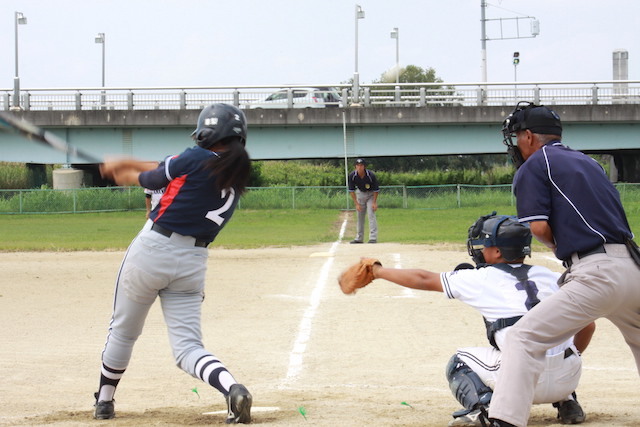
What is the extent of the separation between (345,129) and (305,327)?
24.3 meters

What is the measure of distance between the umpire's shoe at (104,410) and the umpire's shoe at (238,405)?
0.98 meters

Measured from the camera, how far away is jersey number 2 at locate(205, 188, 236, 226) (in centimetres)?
544

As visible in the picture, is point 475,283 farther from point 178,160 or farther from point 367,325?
point 367,325

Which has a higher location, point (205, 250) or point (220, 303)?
point (205, 250)

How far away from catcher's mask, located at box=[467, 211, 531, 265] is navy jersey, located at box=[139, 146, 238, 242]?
5.55ft

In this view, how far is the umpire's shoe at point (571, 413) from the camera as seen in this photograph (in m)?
5.06

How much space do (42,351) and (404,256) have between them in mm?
9108

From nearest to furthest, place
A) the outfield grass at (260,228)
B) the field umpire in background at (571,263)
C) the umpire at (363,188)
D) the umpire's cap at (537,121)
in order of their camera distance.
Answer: the field umpire in background at (571,263) → the umpire's cap at (537,121) → the outfield grass at (260,228) → the umpire at (363,188)

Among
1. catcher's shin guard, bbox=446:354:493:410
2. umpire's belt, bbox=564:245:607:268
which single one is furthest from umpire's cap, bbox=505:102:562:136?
catcher's shin guard, bbox=446:354:493:410

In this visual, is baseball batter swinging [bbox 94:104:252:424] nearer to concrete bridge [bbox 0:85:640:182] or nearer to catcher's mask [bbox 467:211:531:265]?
catcher's mask [bbox 467:211:531:265]

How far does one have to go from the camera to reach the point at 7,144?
32.7 meters

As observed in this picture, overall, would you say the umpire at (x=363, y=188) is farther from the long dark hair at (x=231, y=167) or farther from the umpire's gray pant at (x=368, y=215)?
the long dark hair at (x=231, y=167)

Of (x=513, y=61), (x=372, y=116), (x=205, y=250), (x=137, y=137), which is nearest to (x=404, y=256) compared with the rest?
(x=205, y=250)

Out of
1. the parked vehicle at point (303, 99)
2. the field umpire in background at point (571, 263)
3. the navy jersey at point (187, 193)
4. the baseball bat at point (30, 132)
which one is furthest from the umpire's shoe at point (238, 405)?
the parked vehicle at point (303, 99)
